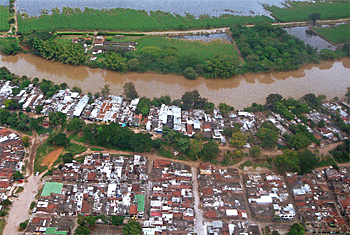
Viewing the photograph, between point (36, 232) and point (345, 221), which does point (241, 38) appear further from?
point (36, 232)

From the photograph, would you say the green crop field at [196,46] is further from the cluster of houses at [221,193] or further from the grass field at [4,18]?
the grass field at [4,18]

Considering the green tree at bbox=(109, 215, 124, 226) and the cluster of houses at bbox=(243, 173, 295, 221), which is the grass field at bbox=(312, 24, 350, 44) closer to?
the cluster of houses at bbox=(243, 173, 295, 221)

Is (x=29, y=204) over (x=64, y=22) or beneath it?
beneath

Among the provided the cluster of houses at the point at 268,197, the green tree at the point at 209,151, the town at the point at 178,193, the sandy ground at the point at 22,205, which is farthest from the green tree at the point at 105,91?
the cluster of houses at the point at 268,197

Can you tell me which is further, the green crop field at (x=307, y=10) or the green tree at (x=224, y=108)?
the green crop field at (x=307, y=10)

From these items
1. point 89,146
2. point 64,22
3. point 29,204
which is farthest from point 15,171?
point 64,22

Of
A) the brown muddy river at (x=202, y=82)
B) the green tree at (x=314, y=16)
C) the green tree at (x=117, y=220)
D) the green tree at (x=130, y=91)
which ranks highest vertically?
the green tree at (x=314, y=16)
